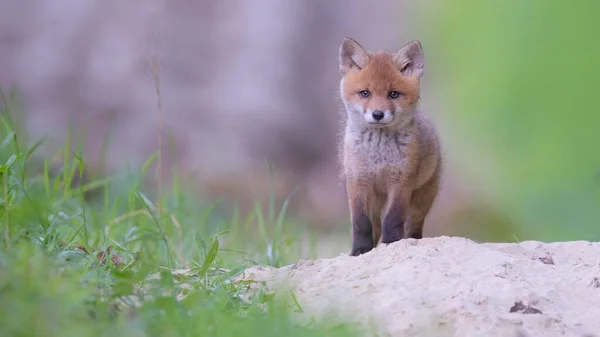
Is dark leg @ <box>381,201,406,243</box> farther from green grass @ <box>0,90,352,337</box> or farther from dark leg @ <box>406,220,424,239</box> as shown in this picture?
green grass @ <box>0,90,352,337</box>

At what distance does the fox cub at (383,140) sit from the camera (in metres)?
5.32

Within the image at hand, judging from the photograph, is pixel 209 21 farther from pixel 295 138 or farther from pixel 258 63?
pixel 295 138

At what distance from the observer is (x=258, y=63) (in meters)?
11.9

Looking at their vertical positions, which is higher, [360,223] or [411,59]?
[411,59]

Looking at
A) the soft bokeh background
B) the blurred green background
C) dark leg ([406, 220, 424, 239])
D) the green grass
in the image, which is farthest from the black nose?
the blurred green background

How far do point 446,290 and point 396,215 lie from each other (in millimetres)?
1512

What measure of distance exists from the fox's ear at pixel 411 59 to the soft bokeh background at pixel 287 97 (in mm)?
5004

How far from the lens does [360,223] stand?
17.7ft

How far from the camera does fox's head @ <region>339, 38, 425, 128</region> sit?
208 inches

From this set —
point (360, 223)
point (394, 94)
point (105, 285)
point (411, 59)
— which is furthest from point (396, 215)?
point (105, 285)

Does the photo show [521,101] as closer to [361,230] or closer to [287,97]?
[287,97]

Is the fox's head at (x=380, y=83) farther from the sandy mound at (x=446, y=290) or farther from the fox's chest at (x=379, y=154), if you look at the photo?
the sandy mound at (x=446, y=290)

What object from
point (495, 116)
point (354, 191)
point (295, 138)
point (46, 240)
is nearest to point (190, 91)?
point (295, 138)

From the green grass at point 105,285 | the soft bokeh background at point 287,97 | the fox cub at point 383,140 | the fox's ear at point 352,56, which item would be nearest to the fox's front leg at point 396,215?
the fox cub at point 383,140
